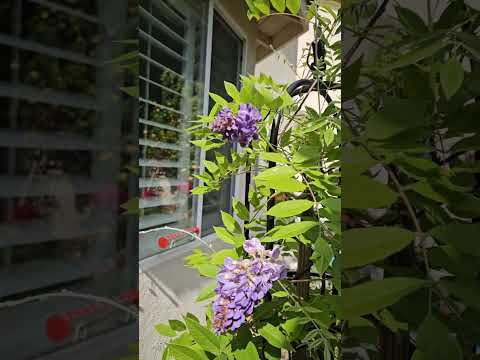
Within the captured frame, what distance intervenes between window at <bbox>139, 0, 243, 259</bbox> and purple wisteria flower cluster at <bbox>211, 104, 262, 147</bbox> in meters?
0.14

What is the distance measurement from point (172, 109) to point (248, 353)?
0.57 m

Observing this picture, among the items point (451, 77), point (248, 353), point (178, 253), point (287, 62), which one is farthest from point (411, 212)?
point (287, 62)

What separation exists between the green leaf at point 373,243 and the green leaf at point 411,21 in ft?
0.70

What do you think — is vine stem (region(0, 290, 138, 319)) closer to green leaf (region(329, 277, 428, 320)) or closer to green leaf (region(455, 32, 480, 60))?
green leaf (region(329, 277, 428, 320))

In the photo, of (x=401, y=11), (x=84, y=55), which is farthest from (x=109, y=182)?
Answer: (x=401, y=11)

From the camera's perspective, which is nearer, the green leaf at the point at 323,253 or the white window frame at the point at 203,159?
the green leaf at the point at 323,253

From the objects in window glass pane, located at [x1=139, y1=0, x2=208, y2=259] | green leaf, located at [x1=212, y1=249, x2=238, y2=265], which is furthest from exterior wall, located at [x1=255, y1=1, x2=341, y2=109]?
green leaf, located at [x1=212, y1=249, x2=238, y2=265]

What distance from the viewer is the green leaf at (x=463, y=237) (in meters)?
0.35

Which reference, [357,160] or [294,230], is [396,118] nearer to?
[357,160]

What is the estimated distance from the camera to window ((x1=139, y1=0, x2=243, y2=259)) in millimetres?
865

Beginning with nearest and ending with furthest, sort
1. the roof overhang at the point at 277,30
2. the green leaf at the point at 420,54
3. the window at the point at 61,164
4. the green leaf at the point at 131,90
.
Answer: the green leaf at the point at 420,54
the window at the point at 61,164
the green leaf at the point at 131,90
the roof overhang at the point at 277,30

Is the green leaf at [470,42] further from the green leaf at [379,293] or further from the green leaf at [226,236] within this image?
the green leaf at [226,236]

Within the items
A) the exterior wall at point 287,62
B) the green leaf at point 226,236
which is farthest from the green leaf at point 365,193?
the exterior wall at point 287,62

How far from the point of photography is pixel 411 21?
39cm
